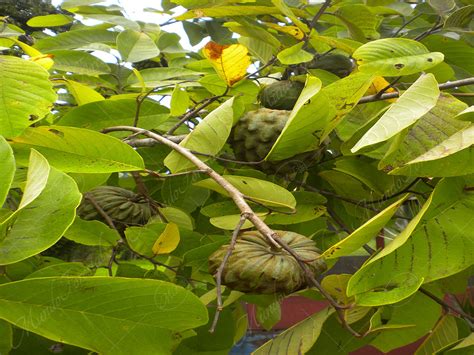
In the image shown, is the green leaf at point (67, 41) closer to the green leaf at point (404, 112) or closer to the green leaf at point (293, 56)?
the green leaf at point (293, 56)

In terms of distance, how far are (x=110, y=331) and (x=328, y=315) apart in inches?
10.9

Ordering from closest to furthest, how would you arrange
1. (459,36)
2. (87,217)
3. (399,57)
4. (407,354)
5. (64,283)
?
(64,283), (399,57), (87,217), (459,36), (407,354)

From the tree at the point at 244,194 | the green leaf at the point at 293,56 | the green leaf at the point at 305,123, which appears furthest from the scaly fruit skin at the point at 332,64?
the green leaf at the point at 305,123

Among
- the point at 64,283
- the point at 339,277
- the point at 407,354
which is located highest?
the point at 64,283

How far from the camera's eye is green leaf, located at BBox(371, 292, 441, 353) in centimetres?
92

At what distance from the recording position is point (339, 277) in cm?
74

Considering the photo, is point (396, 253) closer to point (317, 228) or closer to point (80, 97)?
point (317, 228)

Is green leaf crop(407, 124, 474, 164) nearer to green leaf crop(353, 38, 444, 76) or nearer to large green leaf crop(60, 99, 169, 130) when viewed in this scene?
green leaf crop(353, 38, 444, 76)

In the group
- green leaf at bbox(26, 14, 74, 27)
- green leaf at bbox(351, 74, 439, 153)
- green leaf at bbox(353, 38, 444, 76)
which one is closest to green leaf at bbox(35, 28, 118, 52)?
green leaf at bbox(26, 14, 74, 27)

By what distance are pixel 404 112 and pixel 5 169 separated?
36cm

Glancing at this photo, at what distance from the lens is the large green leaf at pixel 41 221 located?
0.54 metres

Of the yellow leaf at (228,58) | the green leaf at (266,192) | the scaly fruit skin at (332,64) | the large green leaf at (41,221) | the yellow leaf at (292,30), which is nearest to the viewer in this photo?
the large green leaf at (41,221)

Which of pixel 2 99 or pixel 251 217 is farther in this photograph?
pixel 2 99

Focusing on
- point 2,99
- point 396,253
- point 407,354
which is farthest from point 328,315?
point 407,354
